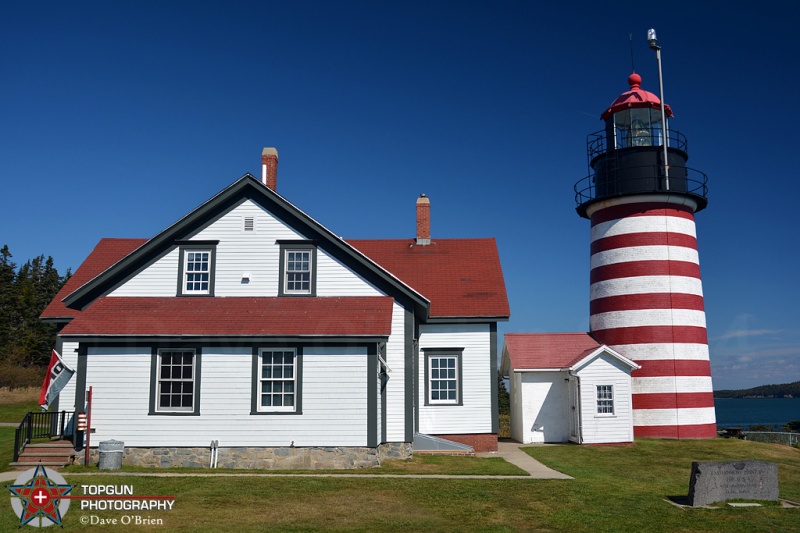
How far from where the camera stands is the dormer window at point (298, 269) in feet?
64.2

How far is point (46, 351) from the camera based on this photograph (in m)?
56.6

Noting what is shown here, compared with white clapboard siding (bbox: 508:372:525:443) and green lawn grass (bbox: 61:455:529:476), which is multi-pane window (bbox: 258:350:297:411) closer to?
green lawn grass (bbox: 61:455:529:476)

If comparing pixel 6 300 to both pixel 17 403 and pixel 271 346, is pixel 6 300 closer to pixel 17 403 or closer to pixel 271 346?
pixel 17 403

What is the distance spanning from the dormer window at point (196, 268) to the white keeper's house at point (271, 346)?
4 centimetres

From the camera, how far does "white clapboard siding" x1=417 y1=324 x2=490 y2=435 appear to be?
858 inches

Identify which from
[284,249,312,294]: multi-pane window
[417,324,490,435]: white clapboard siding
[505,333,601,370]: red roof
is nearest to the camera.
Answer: [284,249,312,294]: multi-pane window

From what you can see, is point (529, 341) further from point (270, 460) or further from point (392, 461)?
point (270, 460)

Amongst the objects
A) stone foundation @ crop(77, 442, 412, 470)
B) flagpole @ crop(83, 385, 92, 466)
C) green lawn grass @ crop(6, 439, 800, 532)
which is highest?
flagpole @ crop(83, 385, 92, 466)

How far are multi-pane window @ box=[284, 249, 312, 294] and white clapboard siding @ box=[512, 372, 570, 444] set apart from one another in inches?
333

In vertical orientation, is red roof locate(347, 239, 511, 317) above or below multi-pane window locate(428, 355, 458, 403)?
above

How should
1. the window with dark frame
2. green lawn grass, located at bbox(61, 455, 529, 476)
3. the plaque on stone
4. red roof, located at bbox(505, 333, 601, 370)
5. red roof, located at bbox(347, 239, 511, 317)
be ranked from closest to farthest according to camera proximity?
1. the plaque on stone
2. green lawn grass, located at bbox(61, 455, 529, 476)
3. the window with dark frame
4. red roof, located at bbox(347, 239, 511, 317)
5. red roof, located at bbox(505, 333, 601, 370)

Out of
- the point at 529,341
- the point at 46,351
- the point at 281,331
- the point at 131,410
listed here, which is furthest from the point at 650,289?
the point at 46,351

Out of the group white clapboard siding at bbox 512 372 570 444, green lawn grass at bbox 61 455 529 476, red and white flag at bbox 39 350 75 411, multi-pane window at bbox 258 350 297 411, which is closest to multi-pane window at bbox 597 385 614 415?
white clapboard siding at bbox 512 372 570 444

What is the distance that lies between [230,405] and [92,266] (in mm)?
10199
